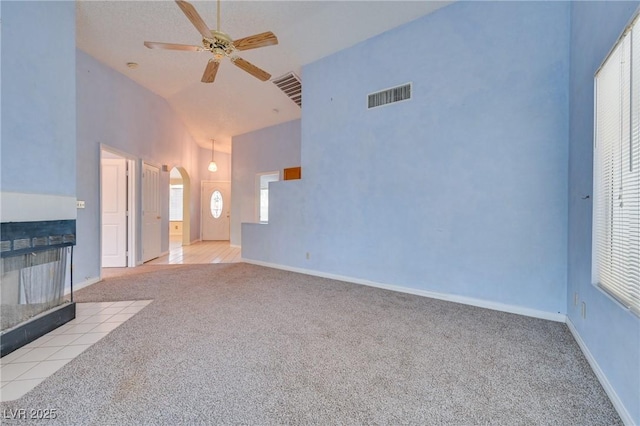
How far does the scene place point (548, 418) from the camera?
144 centimetres

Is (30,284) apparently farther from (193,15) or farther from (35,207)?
(193,15)

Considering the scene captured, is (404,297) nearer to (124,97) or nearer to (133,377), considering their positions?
(133,377)

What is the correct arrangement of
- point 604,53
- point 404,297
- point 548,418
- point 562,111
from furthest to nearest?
1. point 404,297
2. point 562,111
3. point 604,53
4. point 548,418

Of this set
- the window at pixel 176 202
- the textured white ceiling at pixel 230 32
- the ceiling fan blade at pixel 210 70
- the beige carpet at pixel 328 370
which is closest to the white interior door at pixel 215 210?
the window at pixel 176 202

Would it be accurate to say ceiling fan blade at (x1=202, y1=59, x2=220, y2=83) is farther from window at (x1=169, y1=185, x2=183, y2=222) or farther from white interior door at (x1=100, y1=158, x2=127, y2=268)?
window at (x1=169, y1=185, x2=183, y2=222)

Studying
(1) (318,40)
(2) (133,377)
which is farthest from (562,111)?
(2) (133,377)

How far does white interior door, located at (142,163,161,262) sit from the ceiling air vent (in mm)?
3169

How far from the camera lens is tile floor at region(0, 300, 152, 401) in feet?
5.68

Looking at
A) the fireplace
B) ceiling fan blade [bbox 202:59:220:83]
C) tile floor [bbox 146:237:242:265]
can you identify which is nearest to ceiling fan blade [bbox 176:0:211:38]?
ceiling fan blade [bbox 202:59:220:83]

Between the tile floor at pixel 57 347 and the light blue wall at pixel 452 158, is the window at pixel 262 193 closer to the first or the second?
the light blue wall at pixel 452 158

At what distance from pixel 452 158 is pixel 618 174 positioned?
171 cm

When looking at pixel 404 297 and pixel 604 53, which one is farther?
pixel 404 297

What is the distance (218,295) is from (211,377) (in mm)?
1840

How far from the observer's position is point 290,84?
5312 mm
